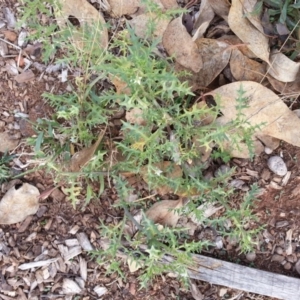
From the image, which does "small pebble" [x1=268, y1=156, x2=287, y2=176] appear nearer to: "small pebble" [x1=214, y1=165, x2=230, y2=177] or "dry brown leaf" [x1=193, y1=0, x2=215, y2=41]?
"small pebble" [x1=214, y1=165, x2=230, y2=177]

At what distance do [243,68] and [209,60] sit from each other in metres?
0.12

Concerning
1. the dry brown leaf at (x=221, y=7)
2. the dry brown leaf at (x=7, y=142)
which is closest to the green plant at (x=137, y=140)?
the dry brown leaf at (x=7, y=142)

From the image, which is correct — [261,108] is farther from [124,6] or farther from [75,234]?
[75,234]

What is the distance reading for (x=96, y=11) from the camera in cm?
199

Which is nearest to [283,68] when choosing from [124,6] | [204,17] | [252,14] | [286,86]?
[286,86]

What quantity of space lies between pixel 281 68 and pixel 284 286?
2.32 feet

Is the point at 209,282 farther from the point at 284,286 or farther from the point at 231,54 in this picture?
the point at 231,54

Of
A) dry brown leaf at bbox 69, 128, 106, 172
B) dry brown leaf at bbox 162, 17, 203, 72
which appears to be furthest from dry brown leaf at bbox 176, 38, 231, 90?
dry brown leaf at bbox 69, 128, 106, 172

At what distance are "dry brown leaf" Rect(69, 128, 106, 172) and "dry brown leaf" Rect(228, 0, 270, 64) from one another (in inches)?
22.1

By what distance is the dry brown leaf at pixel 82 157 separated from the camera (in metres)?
1.85

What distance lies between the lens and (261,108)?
1.90m

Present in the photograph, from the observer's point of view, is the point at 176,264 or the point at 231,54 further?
the point at 231,54

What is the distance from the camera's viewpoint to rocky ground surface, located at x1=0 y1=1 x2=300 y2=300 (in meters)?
2.00

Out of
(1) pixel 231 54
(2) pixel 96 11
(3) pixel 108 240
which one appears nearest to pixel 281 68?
(1) pixel 231 54
